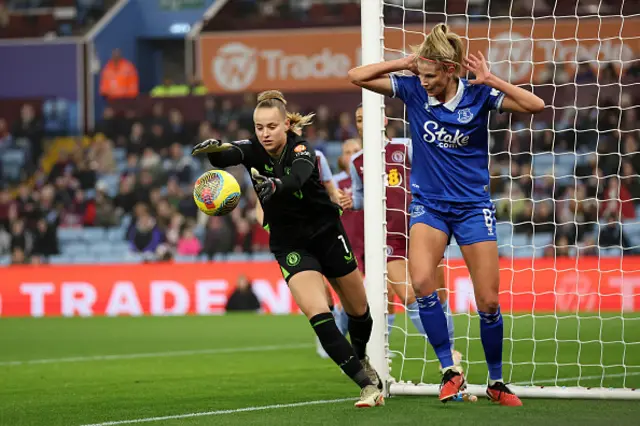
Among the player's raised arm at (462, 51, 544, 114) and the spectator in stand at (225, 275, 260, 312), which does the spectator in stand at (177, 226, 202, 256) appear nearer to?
the spectator in stand at (225, 275, 260, 312)

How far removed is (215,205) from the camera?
6.53 metres

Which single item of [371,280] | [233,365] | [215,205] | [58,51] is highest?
[58,51]

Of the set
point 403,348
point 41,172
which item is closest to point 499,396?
point 403,348

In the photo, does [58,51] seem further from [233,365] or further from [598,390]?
[598,390]

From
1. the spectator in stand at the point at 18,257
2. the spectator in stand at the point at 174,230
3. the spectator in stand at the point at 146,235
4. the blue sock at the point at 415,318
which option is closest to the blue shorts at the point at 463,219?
the blue sock at the point at 415,318

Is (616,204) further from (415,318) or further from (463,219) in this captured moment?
(463,219)

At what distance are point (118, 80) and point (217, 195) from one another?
21718 mm

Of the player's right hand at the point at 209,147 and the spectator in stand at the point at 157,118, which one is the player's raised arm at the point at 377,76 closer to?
the player's right hand at the point at 209,147

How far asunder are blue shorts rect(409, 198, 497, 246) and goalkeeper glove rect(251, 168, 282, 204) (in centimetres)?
99

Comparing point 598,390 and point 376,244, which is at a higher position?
point 376,244

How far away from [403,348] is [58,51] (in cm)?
2029

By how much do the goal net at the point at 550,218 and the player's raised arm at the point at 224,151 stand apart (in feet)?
3.51

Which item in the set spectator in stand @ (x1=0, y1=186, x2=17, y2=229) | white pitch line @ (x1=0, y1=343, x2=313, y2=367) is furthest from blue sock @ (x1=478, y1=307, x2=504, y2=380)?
spectator in stand @ (x1=0, y1=186, x2=17, y2=229)

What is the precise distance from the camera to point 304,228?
701 centimetres
